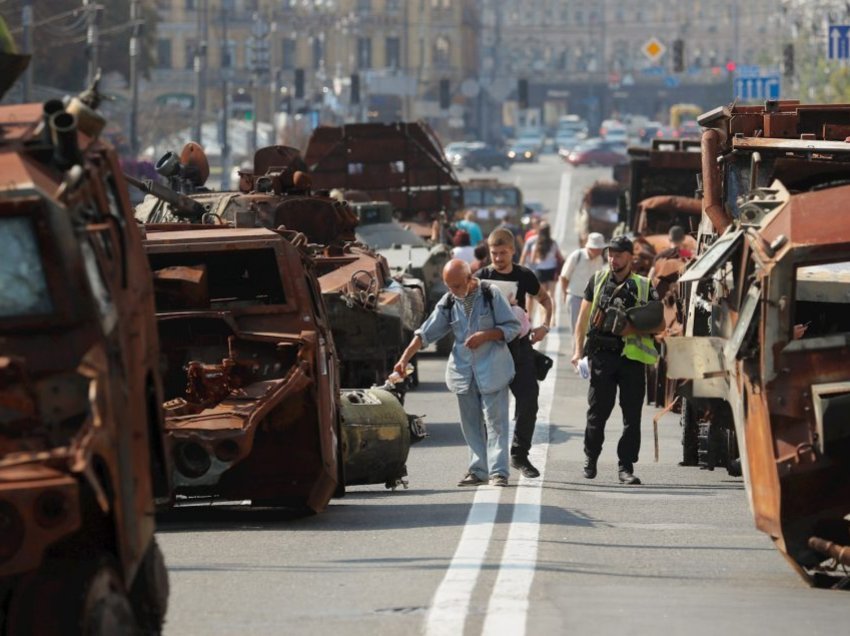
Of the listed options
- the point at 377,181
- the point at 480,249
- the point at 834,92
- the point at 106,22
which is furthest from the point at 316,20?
the point at 480,249

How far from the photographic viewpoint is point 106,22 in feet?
308

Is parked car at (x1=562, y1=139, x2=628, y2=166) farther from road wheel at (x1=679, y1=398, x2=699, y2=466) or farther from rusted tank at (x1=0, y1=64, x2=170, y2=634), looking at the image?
rusted tank at (x1=0, y1=64, x2=170, y2=634)

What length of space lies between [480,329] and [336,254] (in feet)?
23.6

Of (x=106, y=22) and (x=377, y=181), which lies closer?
(x=377, y=181)

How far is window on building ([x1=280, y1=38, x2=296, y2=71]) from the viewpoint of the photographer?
15912cm

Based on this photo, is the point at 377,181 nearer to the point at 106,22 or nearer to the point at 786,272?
the point at 786,272

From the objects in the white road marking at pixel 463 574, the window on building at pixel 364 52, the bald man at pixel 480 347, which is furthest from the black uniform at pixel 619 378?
the window on building at pixel 364 52

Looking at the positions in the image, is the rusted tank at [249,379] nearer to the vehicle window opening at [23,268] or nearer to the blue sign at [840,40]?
the vehicle window opening at [23,268]

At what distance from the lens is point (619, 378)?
58.2 feet

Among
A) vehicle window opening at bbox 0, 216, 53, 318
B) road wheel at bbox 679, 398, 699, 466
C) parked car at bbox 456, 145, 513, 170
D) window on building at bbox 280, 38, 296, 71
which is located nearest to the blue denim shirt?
road wheel at bbox 679, 398, 699, 466

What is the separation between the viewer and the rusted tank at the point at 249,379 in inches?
552

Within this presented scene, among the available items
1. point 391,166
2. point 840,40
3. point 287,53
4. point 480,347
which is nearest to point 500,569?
point 480,347

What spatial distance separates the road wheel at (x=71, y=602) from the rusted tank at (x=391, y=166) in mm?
32054

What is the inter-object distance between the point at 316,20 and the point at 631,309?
13895 centimetres
